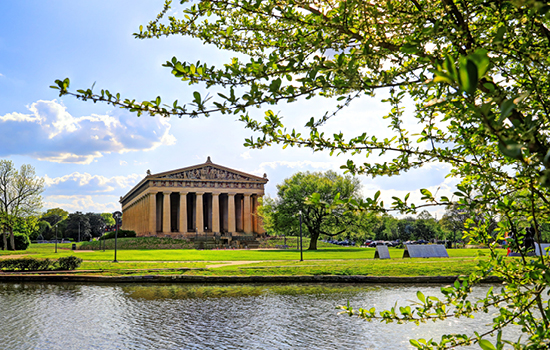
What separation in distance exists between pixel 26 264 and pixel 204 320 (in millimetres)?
16203

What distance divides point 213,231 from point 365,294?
227ft

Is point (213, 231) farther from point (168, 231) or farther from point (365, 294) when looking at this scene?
point (365, 294)

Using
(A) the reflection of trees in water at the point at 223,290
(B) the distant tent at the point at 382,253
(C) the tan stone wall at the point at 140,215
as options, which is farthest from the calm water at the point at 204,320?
(C) the tan stone wall at the point at 140,215

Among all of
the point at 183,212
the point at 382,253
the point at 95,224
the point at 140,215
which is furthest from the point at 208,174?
the point at 95,224

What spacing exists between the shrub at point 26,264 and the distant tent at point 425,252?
2308 cm

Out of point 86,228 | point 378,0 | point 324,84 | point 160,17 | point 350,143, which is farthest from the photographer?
point 86,228

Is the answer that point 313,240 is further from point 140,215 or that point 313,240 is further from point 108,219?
point 108,219

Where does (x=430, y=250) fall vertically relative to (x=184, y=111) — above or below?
below

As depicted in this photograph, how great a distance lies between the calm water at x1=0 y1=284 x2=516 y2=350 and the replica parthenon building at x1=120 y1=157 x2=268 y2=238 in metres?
63.3

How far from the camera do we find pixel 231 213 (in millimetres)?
83875

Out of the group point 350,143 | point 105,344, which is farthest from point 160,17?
point 105,344

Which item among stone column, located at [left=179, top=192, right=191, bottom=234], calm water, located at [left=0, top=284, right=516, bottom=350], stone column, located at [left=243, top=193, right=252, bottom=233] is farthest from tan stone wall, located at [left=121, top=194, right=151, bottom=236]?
calm water, located at [left=0, top=284, right=516, bottom=350]

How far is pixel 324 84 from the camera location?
10.7 feet

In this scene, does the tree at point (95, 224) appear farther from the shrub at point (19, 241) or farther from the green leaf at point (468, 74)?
the green leaf at point (468, 74)
